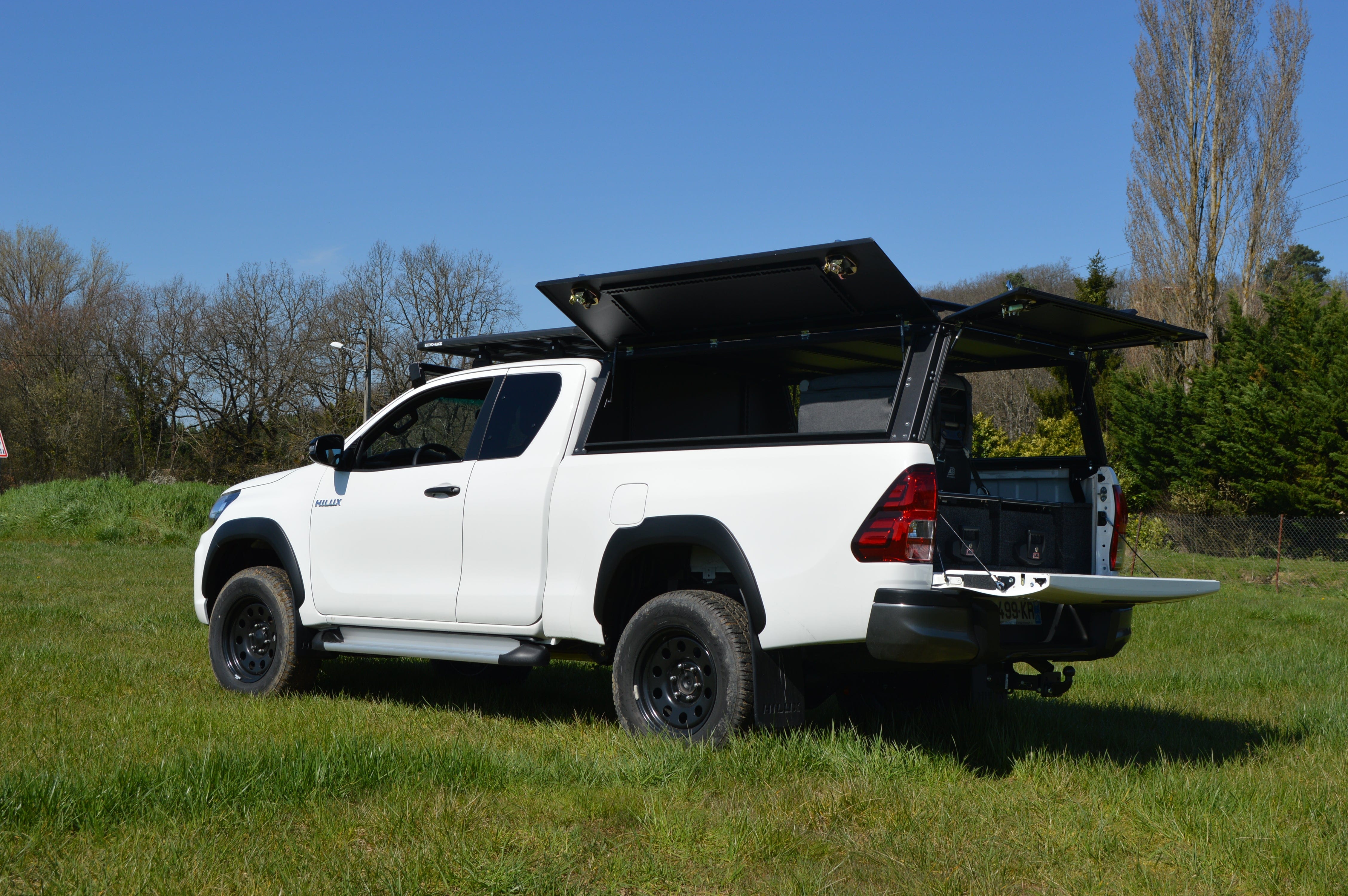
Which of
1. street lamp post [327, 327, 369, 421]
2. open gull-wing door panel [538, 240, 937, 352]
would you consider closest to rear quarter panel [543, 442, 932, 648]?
open gull-wing door panel [538, 240, 937, 352]

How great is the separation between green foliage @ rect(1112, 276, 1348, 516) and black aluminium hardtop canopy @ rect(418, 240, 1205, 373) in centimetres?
1996

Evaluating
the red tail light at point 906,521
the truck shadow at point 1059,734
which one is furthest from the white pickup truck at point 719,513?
the truck shadow at point 1059,734

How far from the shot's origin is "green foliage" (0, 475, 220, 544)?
24.5 meters

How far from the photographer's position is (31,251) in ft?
164

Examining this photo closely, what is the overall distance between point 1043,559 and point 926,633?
152 cm

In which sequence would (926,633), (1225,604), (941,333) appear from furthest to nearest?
(1225,604) < (941,333) < (926,633)

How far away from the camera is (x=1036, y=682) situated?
17.9ft

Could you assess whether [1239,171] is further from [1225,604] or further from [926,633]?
[926,633]

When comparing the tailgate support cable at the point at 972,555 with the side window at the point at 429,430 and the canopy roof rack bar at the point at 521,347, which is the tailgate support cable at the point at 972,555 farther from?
the side window at the point at 429,430

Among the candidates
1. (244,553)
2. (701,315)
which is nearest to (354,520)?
(244,553)

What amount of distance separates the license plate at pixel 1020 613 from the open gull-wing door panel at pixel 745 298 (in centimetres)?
132

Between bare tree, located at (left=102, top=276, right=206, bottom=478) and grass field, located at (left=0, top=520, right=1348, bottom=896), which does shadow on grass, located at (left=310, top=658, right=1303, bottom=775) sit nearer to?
grass field, located at (left=0, top=520, right=1348, bottom=896)

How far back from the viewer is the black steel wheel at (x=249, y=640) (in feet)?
24.0

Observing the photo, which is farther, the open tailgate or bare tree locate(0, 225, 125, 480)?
bare tree locate(0, 225, 125, 480)
